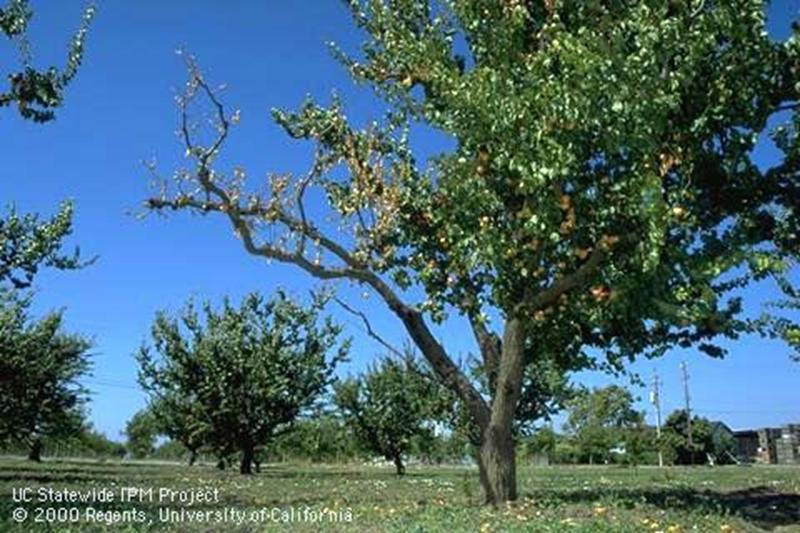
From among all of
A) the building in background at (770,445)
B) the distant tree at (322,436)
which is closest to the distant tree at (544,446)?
the distant tree at (322,436)

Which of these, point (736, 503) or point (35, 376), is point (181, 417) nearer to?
point (35, 376)

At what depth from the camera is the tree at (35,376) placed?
33.4 metres

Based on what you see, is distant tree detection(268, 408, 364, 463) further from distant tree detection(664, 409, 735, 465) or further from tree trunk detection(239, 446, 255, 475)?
distant tree detection(664, 409, 735, 465)

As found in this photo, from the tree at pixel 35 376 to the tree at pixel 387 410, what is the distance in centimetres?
1209

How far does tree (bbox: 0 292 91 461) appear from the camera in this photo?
3344 cm

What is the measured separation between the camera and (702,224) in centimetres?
1335

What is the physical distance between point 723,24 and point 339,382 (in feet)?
107

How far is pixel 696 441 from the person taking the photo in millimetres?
89375

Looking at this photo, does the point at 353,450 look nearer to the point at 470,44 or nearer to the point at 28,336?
the point at 28,336

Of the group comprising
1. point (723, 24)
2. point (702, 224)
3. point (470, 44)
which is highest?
point (470, 44)

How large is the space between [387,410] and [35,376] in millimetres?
15900

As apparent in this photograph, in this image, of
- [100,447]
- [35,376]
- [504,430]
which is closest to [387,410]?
[35,376]

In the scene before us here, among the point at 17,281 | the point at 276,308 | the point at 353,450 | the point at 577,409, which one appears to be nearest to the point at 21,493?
the point at 17,281

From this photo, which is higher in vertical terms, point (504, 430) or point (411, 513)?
point (504, 430)
